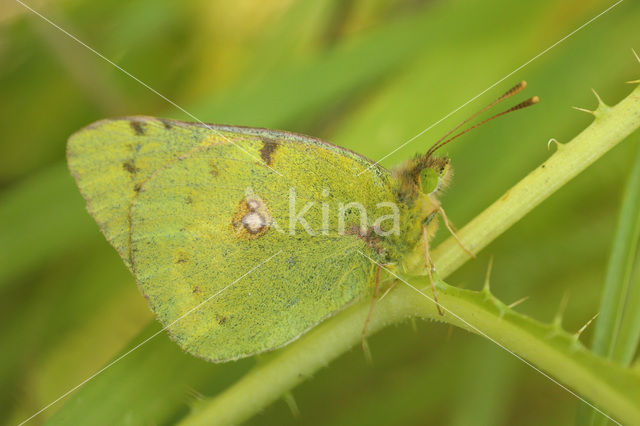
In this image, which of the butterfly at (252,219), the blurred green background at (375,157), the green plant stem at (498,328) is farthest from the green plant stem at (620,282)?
the blurred green background at (375,157)

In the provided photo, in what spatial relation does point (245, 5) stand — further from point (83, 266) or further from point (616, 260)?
point (616, 260)

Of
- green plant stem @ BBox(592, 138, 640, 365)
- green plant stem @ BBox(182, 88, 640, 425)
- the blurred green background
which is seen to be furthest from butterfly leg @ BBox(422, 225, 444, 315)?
green plant stem @ BBox(592, 138, 640, 365)

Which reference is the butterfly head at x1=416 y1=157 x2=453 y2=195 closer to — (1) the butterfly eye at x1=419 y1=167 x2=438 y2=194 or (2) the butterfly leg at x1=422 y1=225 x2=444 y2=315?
(1) the butterfly eye at x1=419 y1=167 x2=438 y2=194

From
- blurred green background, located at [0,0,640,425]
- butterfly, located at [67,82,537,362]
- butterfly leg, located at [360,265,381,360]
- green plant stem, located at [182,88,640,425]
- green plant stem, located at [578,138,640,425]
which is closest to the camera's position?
green plant stem, located at [182,88,640,425]

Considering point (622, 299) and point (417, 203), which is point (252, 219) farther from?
point (622, 299)

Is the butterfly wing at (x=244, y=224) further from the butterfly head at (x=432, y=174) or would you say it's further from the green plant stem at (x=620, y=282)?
the green plant stem at (x=620, y=282)

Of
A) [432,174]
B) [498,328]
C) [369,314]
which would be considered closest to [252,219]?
[369,314]
